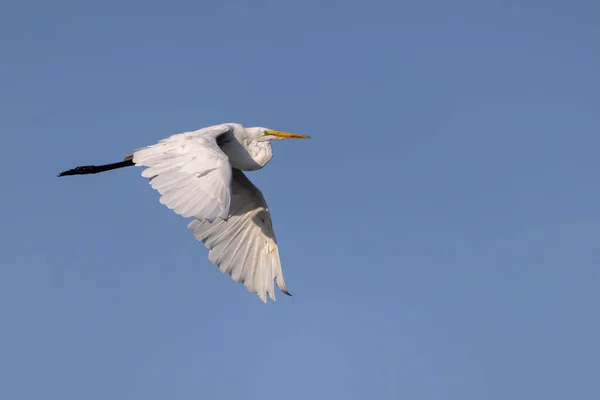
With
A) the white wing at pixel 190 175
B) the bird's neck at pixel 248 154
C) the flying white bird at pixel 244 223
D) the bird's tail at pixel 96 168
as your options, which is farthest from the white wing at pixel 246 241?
the white wing at pixel 190 175

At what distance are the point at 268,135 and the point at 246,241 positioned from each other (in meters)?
1.98

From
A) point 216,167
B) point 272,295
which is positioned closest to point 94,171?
point 272,295

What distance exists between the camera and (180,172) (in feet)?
48.4

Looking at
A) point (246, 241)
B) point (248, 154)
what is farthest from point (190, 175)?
point (246, 241)

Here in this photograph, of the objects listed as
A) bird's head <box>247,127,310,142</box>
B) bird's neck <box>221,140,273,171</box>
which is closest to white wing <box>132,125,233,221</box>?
bird's neck <box>221,140,273,171</box>

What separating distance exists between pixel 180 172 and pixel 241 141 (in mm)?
3938

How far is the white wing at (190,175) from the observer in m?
14.1

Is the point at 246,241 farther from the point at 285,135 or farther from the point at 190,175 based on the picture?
the point at 190,175

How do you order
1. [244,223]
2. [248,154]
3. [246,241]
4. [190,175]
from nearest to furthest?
[190,175] → [248,154] → [246,241] → [244,223]

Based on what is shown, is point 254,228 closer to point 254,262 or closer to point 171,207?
point 254,262

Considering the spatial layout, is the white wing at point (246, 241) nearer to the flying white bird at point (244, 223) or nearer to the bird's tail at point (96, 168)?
the flying white bird at point (244, 223)

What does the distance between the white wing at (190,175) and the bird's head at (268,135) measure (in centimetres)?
301

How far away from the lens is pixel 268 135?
1905 centimetres

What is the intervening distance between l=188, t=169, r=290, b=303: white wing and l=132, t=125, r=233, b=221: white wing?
312cm
